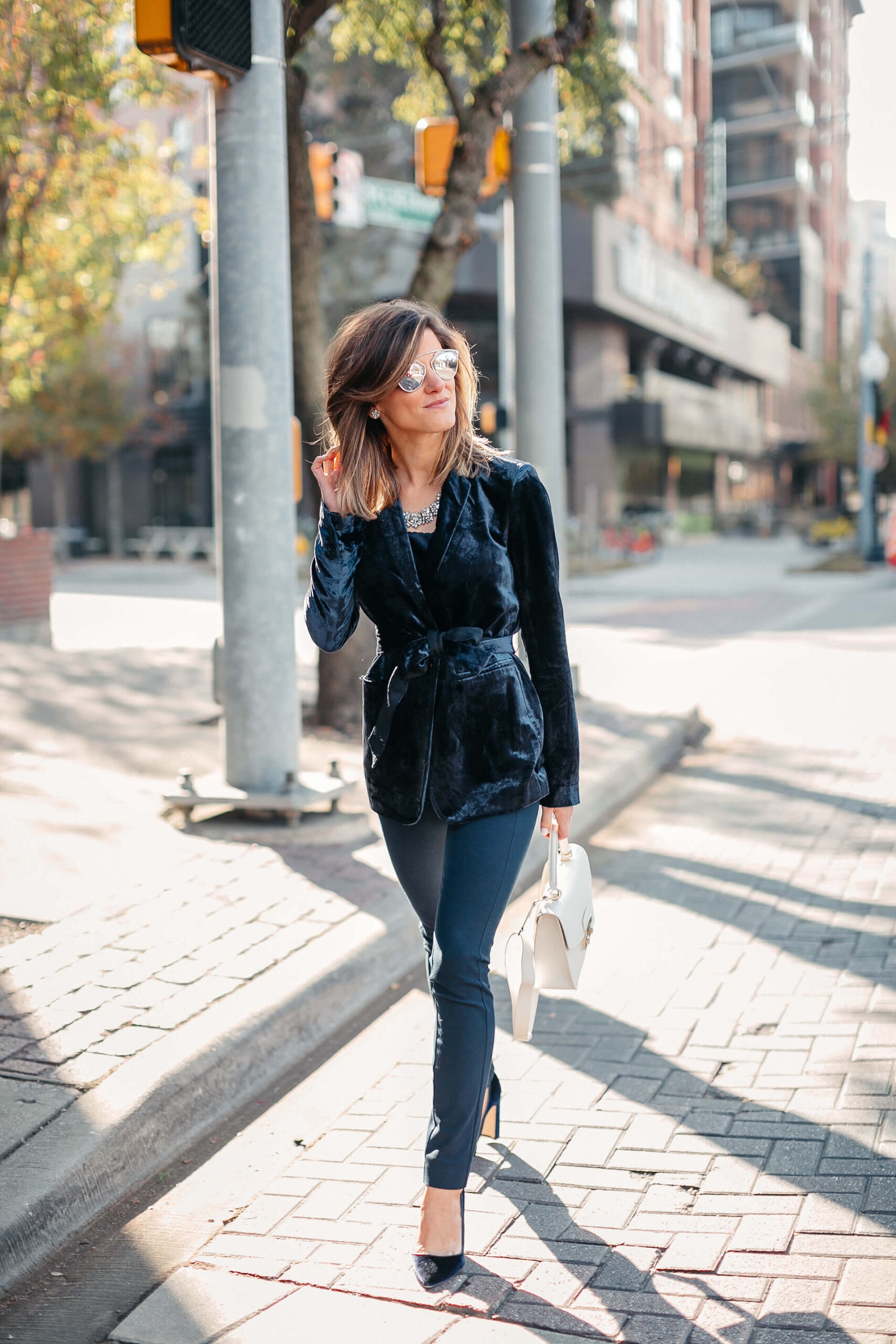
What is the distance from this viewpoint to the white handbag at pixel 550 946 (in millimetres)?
3002

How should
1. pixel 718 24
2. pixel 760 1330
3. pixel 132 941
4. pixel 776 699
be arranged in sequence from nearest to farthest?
pixel 760 1330 < pixel 132 941 < pixel 776 699 < pixel 718 24

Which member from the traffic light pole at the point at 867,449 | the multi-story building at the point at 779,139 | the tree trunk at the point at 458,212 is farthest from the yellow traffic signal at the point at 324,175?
the multi-story building at the point at 779,139

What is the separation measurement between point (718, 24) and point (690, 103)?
20.1 m

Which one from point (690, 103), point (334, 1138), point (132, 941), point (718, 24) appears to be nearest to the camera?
point (334, 1138)

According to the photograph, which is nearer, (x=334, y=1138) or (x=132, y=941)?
(x=334, y=1138)

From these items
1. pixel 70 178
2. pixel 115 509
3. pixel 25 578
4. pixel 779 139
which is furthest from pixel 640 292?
pixel 779 139

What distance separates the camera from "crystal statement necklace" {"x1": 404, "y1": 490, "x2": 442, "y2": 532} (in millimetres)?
2926

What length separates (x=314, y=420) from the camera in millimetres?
9023

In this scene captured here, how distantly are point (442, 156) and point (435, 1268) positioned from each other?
7653 mm

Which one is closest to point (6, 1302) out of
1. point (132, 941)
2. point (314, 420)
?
point (132, 941)

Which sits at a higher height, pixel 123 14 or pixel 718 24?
pixel 718 24

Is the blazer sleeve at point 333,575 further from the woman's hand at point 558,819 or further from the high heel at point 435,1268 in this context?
the high heel at point 435,1268

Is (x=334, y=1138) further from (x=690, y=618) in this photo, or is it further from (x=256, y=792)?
(x=690, y=618)

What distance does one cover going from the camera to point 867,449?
29.0 meters
